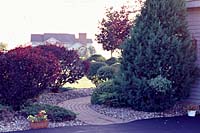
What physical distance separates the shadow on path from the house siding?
8.27ft

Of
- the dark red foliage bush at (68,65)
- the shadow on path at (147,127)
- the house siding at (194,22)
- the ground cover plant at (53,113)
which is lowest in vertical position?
the shadow on path at (147,127)

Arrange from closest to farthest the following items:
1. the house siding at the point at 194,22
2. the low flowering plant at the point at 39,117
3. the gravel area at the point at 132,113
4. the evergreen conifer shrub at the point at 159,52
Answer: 1. the low flowering plant at the point at 39,117
2. the gravel area at the point at 132,113
3. the evergreen conifer shrub at the point at 159,52
4. the house siding at the point at 194,22

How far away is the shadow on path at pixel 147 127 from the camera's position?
8422 mm

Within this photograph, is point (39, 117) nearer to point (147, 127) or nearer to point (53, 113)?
A: point (53, 113)

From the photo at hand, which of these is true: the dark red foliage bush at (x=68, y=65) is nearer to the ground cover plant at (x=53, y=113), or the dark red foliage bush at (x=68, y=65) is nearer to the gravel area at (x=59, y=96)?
the gravel area at (x=59, y=96)

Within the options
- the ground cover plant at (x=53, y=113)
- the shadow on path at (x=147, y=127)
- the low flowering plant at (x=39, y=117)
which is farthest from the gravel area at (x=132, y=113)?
the low flowering plant at (x=39, y=117)

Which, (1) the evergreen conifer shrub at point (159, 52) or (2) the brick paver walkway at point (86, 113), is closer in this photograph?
(2) the brick paver walkway at point (86, 113)

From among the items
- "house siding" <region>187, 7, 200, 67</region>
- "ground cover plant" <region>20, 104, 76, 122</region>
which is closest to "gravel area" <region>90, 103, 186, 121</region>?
"ground cover plant" <region>20, 104, 76, 122</region>

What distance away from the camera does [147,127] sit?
28.9 ft

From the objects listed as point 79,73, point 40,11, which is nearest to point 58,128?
point 79,73

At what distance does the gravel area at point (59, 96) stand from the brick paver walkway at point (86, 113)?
15.8 inches

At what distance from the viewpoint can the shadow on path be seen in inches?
332

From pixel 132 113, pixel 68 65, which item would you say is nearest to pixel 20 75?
pixel 132 113

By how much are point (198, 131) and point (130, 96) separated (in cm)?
273
